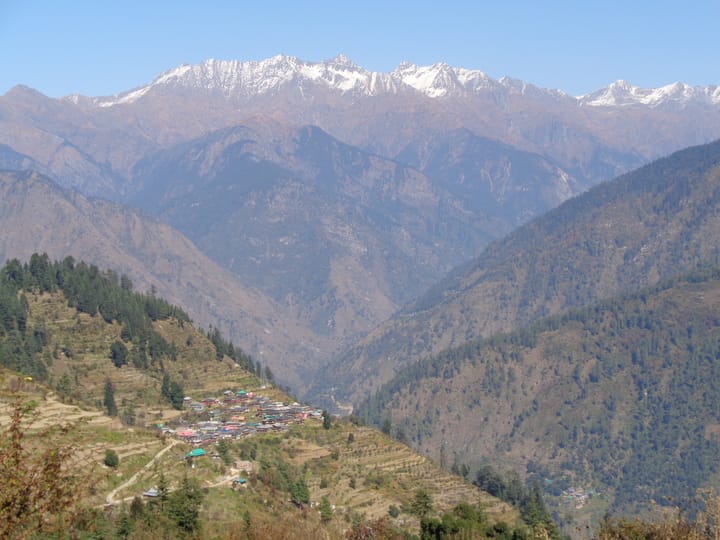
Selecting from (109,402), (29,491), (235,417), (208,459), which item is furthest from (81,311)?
(29,491)

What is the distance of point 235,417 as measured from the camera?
131 m

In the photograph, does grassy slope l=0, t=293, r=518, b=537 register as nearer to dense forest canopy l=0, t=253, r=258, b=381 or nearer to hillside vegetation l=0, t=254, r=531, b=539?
hillside vegetation l=0, t=254, r=531, b=539

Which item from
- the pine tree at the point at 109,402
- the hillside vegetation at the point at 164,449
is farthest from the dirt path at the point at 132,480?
the pine tree at the point at 109,402

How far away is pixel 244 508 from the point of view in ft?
280

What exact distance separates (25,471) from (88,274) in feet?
530

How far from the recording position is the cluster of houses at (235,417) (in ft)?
382

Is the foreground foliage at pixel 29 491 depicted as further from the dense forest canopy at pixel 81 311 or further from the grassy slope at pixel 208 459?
the dense forest canopy at pixel 81 311

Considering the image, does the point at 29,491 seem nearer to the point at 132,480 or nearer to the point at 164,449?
the point at 132,480

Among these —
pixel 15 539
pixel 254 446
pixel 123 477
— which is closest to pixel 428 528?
pixel 123 477

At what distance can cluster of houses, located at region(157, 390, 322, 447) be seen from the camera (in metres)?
116

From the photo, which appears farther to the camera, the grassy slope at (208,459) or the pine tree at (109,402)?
the pine tree at (109,402)

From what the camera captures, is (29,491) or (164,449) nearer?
(29,491)

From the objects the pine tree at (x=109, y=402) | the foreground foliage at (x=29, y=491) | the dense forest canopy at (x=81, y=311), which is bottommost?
the pine tree at (x=109, y=402)

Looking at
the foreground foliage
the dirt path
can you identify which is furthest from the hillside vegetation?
the dirt path
